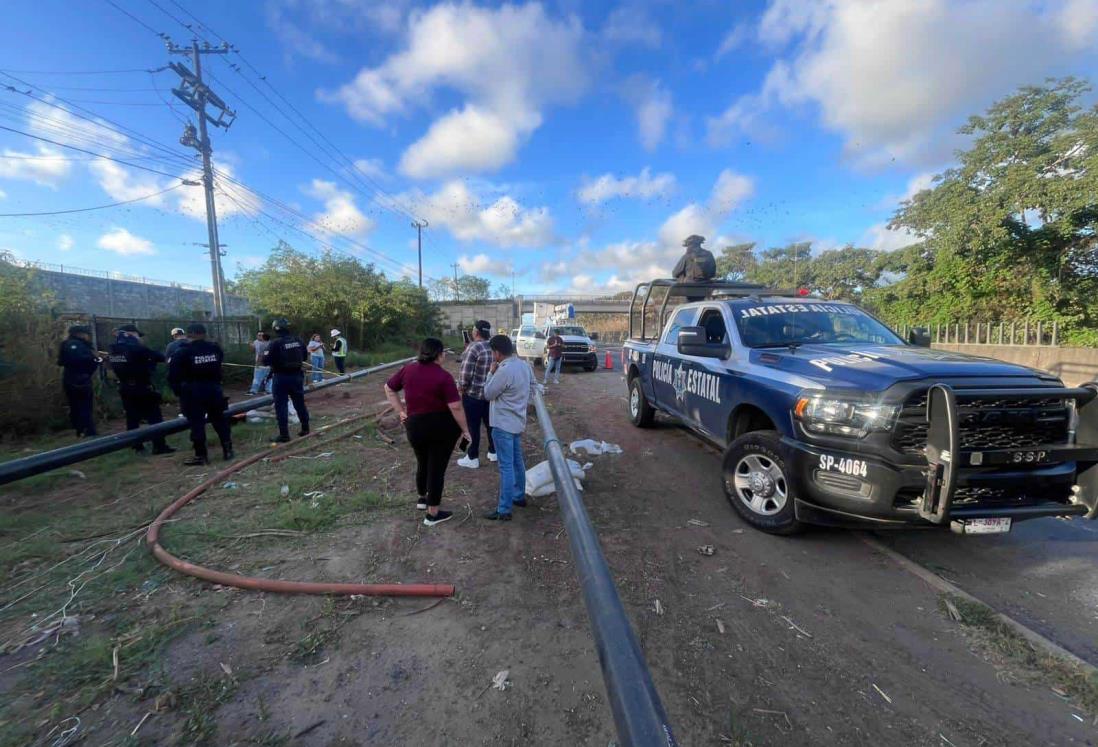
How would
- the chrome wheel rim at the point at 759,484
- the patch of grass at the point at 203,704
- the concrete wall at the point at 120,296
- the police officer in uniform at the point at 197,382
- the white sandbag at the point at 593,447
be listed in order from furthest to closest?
1. the concrete wall at the point at 120,296
2. the white sandbag at the point at 593,447
3. the police officer in uniform at the point at 197,382
4. the chrome wheel rim at the point at 759,484
5. the patch of grass at the point at 203,704

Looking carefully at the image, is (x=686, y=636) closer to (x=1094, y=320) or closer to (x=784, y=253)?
(x=1094, y=320)

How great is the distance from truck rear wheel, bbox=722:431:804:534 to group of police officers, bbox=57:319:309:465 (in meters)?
6.01

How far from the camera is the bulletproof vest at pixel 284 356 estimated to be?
6559 mm

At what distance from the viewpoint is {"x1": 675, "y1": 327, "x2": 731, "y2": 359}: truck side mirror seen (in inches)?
177

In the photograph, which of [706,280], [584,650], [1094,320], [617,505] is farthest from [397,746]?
[1094,320]

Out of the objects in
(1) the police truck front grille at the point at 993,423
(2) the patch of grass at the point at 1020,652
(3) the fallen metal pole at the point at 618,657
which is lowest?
(2) the patch of grass at the point at 1020,652

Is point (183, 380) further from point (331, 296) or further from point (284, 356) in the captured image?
point (331, 296)

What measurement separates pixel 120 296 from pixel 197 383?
72.0 feet

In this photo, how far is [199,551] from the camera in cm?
354

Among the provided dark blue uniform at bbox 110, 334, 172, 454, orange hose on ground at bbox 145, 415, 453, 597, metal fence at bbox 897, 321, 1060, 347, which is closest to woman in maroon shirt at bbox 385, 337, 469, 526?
orange hose on ground at bbox 145, 415, 453, 597

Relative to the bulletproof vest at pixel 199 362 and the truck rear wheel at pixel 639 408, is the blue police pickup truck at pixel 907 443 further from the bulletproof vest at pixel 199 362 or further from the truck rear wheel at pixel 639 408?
the bulletproof vest at pixel 199 362

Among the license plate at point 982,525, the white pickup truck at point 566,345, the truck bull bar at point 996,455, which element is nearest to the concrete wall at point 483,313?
the white pickup truck at point 566,345

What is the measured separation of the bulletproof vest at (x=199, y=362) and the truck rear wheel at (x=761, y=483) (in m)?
6.19

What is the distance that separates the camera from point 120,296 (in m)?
21.0
